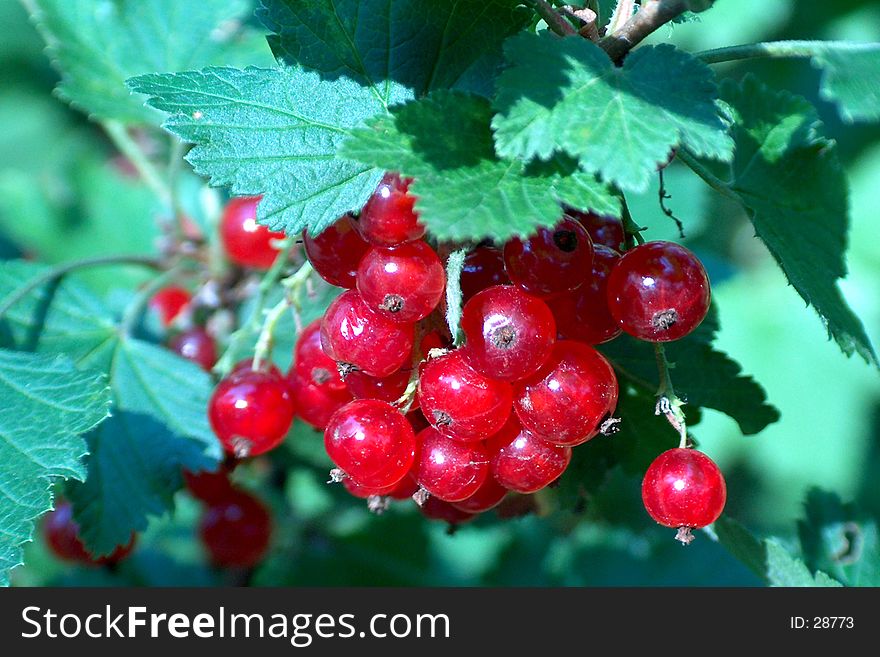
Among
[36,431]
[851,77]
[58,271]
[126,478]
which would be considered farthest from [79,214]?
[851,77]

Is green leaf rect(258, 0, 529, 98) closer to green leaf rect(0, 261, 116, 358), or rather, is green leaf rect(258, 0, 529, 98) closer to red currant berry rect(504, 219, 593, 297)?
red currant berry rect(504, 219, 593, 297)

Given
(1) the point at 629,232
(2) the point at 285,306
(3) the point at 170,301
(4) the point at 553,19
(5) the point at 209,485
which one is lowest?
(5) the point at 209,485

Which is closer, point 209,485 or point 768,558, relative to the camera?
point 768,558

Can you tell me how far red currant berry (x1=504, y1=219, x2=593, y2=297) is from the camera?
3.13ft

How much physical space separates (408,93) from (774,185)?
0.50 metres

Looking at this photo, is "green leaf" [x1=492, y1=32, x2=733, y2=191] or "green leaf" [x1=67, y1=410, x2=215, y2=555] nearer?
"green leaf" [x1=492, y1=32, x2=733, y2=191]

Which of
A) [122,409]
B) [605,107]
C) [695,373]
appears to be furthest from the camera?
[122,409]

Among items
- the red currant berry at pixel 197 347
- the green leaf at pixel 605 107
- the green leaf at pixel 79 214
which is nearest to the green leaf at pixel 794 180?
the green leaf at pixel 605 107

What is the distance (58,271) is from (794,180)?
1.24 meters

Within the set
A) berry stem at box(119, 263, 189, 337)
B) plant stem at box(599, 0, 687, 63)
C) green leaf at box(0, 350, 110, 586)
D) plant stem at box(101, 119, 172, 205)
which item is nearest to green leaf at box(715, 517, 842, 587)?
plant stem at box(599, 0, 687, 63)

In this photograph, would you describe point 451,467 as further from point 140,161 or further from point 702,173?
point 140,161

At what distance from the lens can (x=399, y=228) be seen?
97 centimetres

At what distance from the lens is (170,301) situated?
2049mm

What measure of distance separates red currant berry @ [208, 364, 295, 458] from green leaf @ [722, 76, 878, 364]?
0.69 m
